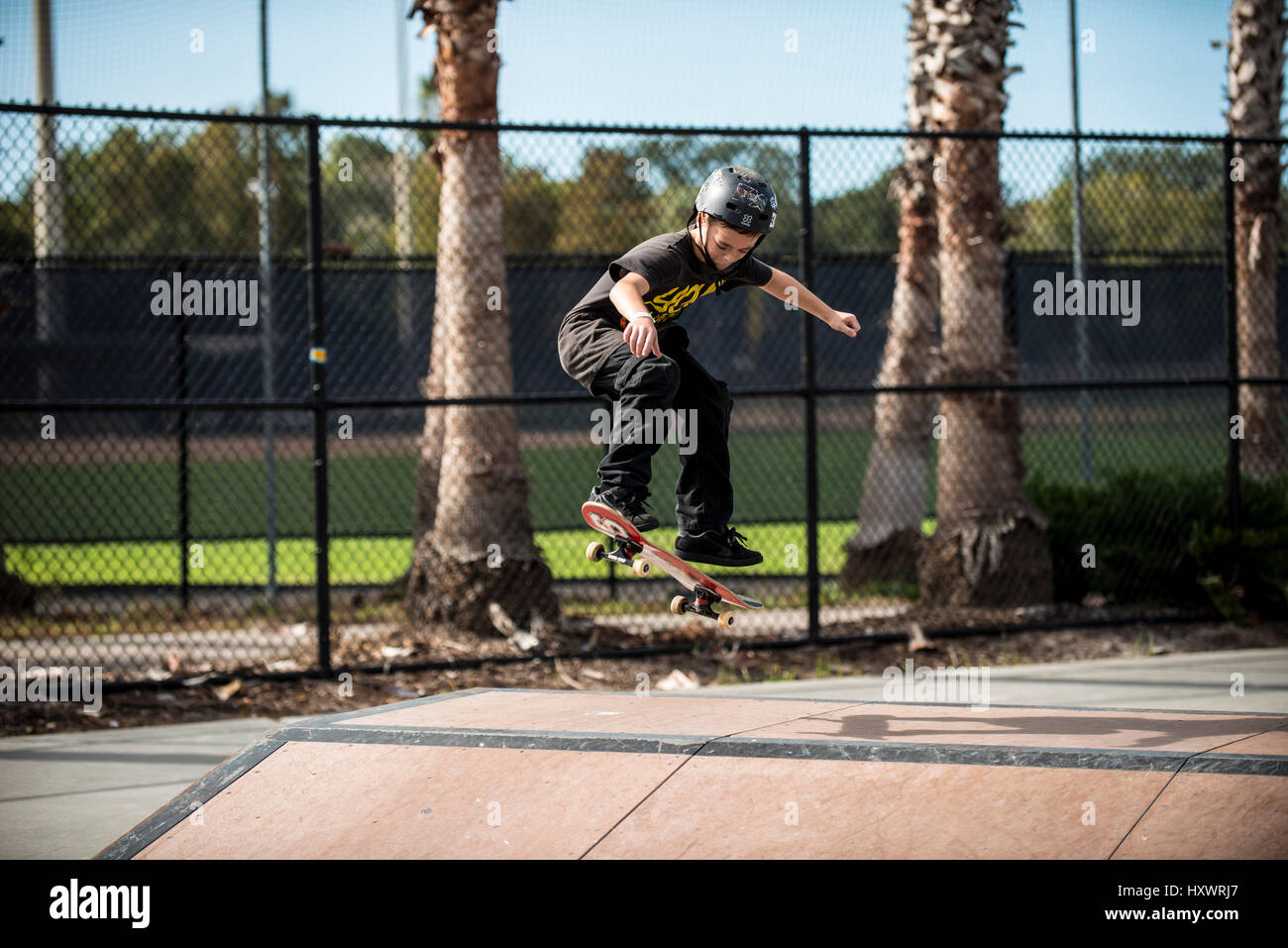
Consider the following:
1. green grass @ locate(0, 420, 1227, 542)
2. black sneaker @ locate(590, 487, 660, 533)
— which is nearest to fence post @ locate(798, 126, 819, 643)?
black sneaker @ locate(590, 487, 660, 533)

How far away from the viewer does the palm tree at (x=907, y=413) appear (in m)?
10.7

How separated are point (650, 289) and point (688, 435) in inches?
30.3

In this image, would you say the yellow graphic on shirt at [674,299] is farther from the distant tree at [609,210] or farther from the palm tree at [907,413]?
the distant tree at [609,210]

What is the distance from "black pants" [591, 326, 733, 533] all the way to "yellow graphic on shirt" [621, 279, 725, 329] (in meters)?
0.11

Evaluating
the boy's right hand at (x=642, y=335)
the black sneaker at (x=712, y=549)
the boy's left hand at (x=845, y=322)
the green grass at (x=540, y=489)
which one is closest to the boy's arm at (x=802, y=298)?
the boy's left hand at (x=845, y=322)

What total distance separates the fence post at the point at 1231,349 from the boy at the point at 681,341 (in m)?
5.28

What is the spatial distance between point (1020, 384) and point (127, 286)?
7.89m

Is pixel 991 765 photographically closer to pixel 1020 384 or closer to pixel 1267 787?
pixel 1267 787

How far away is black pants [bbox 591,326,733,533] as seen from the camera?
4.70 meters

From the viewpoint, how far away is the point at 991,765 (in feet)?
12.5

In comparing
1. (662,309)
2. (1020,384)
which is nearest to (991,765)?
(662,309)

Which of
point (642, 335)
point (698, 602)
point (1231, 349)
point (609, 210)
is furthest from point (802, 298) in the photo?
point (609, 210)

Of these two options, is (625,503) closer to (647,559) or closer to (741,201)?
(647,559)

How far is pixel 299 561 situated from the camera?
1512cm
